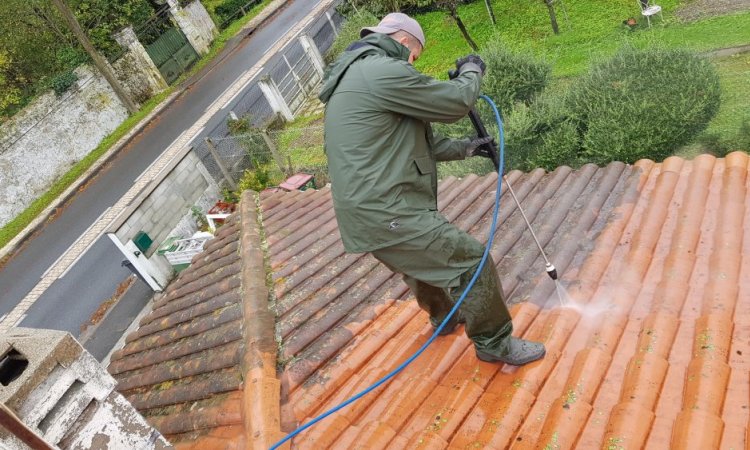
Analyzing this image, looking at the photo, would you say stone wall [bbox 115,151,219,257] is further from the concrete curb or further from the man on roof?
the man on roof

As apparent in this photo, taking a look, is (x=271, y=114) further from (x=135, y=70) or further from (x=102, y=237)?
(x=135, y=70)

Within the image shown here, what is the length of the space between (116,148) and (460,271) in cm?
2093

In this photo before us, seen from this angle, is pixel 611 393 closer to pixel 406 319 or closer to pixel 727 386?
pixel 727 386

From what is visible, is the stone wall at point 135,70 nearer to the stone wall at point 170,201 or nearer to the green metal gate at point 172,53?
the green metal gate at point 172,53

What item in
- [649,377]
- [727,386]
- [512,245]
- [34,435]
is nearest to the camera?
Result: [34,435]

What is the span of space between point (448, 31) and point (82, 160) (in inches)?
626

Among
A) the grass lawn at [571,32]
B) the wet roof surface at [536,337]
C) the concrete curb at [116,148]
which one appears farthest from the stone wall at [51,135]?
the wet roof surface at [536,337]

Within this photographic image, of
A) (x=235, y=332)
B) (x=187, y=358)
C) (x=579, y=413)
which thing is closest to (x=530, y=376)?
(x=579, y=413)

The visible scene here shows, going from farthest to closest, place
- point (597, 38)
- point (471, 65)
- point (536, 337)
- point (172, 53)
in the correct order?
1. point (172, 53)
2. point (597, 38)
3. point (536, 337)
4. point (471, 65)

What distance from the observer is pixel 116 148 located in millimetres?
20328

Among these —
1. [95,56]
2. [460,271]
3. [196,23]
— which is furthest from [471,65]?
[196,23]

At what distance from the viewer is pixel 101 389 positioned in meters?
2.59

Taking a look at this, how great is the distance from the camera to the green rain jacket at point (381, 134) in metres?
2.46

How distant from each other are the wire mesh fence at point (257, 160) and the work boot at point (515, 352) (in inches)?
423
